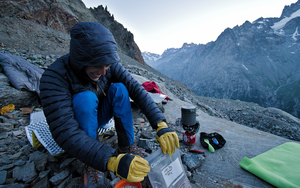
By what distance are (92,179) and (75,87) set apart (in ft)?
3.25

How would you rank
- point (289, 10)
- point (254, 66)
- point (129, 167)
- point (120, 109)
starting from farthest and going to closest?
1. point (289, 10)
2. point (254, 66)
3. point (120, 109)
4. point (129, 167)

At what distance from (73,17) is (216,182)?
25.9m

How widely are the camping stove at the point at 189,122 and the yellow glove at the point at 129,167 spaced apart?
1164 mm

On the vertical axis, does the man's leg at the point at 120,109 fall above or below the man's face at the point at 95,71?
below

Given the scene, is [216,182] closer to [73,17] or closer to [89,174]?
[89,174]

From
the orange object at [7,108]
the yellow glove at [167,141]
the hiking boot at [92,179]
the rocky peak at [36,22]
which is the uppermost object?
the rocky peak at [36,22]

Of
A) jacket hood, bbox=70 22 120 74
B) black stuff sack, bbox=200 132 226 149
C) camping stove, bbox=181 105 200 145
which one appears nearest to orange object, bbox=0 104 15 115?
jacket hood, bbox=70 22 120 74

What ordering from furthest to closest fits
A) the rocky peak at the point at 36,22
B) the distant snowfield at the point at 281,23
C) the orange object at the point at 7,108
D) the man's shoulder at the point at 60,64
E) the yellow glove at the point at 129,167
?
the distant snowfield at the point at 281,23 → the rocky peak at the point at 36,22 → the orange object at the point at 7,108 → the man's shoulder at the point at 60,64 → the yellow glove at the point at 129,167

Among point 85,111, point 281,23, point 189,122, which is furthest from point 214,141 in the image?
point 281,23

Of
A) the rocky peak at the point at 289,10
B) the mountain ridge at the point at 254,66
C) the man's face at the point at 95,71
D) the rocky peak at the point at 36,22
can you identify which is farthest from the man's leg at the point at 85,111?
the rocky peak at the point at 289,10

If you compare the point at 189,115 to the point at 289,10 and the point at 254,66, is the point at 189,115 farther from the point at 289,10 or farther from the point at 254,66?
the point at 289,10

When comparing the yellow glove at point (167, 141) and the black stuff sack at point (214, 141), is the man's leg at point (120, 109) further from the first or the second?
the black stuff sack at point (214, 141)

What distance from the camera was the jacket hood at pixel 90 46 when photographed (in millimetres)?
1181

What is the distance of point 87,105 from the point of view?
51.5 inches
